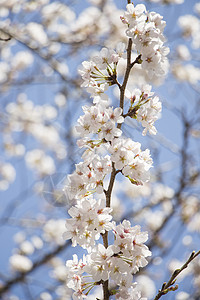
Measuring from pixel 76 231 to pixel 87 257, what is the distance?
3.9 inches

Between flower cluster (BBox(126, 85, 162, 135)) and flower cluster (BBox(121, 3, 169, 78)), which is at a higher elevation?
flower cluster (BBox(121, 3, 169, 78))

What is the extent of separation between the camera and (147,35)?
1061 millimetres

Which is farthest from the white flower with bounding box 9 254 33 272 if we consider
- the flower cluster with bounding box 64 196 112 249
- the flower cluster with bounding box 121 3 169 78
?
the flower cluster with bounding box 121 3 169 78

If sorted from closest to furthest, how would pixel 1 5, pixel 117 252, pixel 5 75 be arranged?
pixel 117 252 < pixel 1 5 < pixel 5 75

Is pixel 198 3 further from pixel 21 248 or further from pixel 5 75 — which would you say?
pixel 21 248

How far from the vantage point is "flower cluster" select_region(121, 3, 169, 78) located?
1060mm

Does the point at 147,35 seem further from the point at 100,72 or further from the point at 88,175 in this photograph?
the point at 88,175

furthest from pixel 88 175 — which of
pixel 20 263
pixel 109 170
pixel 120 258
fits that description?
pixel 20 263

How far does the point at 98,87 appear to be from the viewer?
1139 millimetres

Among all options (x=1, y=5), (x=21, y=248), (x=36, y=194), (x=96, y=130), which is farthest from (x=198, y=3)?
(x=96, y=130)

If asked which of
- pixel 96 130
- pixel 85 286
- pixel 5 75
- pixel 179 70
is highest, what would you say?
pixel 179 70

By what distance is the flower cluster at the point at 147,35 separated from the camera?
106 centimetres

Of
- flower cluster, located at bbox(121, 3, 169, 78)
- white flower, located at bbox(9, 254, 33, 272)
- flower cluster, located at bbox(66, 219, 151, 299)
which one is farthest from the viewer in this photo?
white flower, located at bbox(9, 254, 33, 272)

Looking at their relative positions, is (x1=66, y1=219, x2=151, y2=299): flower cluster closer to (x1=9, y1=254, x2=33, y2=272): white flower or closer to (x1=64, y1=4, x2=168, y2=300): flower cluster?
(x1=64, y1=4, x2=168, y2=300): flower cluster
